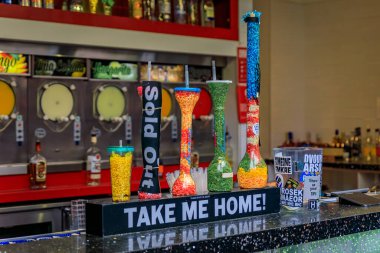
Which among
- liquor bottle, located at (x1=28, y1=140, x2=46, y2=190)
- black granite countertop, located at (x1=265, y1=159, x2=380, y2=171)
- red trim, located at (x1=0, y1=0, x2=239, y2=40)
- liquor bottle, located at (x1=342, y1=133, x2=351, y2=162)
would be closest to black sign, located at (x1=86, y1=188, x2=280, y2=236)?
liquor bottle, located at (x1=28, y1=140, x2=46, y2=190)

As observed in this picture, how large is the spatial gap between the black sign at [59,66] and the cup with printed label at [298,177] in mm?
2952

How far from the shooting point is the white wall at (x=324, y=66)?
7109mm

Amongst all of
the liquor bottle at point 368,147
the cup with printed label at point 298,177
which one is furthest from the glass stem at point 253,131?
the liquor bottle at point 368,147

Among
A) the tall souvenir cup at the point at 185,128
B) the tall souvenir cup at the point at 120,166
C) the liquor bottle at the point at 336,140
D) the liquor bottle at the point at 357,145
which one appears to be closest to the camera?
the tall souvenir cup at the point at 120,166

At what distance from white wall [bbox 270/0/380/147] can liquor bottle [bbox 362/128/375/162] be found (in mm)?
177

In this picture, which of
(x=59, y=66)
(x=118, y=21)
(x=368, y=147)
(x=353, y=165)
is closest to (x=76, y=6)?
(x=118, y=21)

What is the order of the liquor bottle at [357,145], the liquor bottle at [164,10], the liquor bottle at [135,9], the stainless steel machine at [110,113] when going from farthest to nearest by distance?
the liquor bottle at [357,145] → the liquor bottle at [164,10] → the liquor bottle at [135,9] → the stainless steel machine at [110,113]

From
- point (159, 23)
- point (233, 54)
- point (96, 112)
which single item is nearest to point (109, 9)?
point (159, 23)

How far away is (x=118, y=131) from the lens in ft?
16.4

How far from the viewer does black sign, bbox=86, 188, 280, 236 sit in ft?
5.34

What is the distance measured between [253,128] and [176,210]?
46cm

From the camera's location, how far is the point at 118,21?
15.9 ft

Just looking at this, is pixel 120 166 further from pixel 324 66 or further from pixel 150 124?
pixel 324 66

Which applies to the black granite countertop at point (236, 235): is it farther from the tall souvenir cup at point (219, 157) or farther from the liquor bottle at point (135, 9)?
the liquor bottle at point (135, 9)
